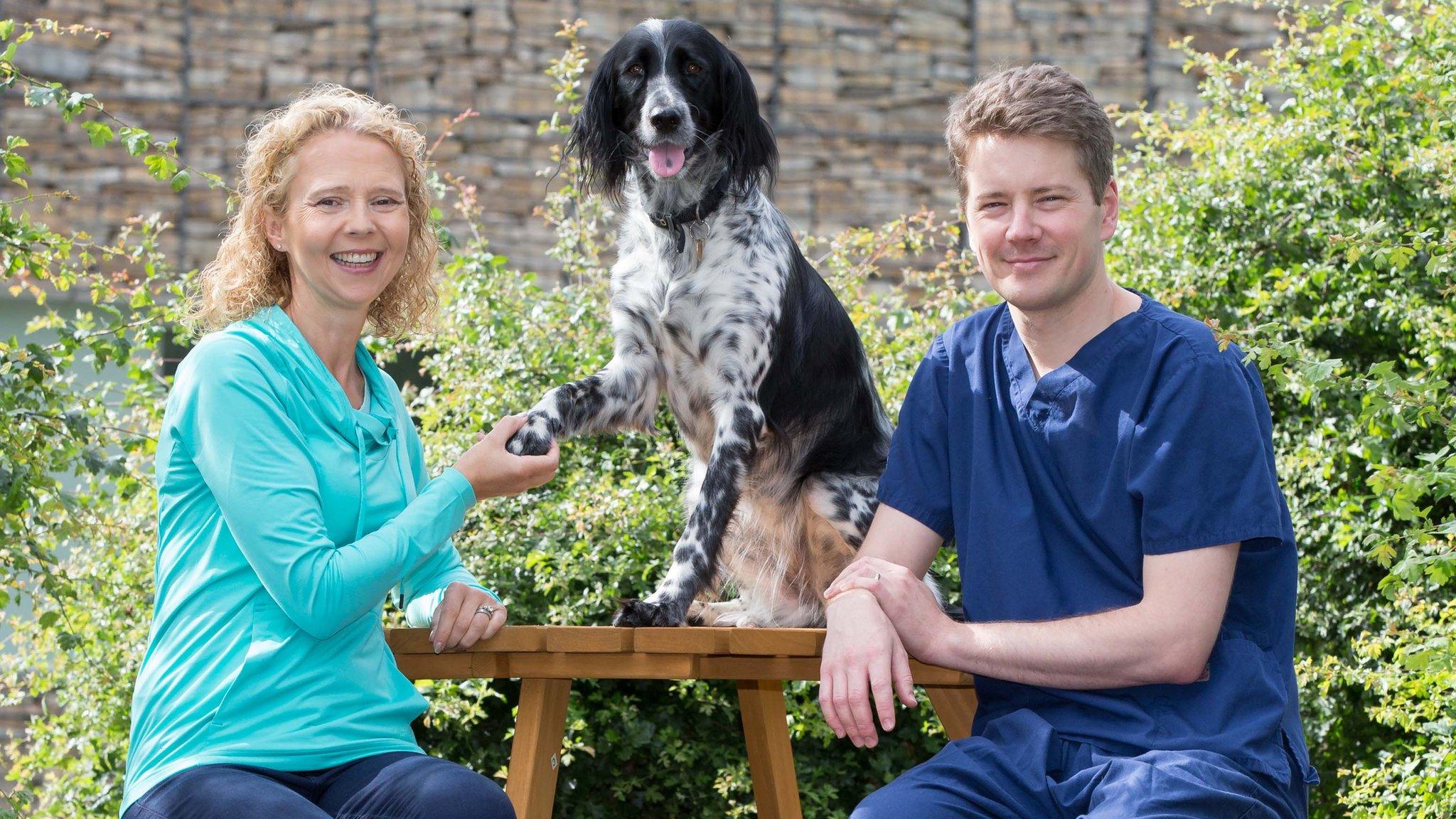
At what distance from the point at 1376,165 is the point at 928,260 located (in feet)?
12.7

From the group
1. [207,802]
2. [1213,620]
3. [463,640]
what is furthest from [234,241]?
[1213,620]

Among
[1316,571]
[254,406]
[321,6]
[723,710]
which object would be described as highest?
[321,6]

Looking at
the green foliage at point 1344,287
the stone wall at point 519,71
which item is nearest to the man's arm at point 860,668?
the green foliage at point 1344,287

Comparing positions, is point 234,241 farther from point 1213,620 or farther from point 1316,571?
point 1316,571

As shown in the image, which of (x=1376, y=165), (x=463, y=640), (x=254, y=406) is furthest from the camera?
(x=1376, y=165)

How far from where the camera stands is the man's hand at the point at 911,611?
1.85 m

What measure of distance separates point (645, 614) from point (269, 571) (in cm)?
71

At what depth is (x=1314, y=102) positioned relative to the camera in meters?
3.66

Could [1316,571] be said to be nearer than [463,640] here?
No

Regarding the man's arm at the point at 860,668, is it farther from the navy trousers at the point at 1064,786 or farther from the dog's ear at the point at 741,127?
the dog's ear at the point at 741,127

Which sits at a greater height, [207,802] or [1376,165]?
[1376,165]

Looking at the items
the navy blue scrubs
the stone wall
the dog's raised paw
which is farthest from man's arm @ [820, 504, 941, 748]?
the stone wall

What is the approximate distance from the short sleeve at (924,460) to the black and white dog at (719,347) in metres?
0.52

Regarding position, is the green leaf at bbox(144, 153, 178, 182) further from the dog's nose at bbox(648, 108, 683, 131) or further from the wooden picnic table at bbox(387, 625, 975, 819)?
the wooden picnic table at bbox(387, 625, 975, 819)
